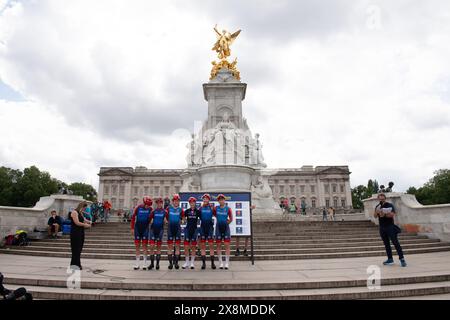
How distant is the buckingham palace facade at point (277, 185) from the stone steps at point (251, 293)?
89.5 m

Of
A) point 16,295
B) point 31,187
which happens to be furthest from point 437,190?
point 31,187

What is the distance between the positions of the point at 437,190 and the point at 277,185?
45.2 meters

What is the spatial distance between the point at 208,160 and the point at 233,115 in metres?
5.96

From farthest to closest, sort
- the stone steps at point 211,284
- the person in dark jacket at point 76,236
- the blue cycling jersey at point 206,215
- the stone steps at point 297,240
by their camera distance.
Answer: the stone steps at point 297,240
the blue cycling jersey at point 206,215
the person in dark jacket at point 76,236
the stone steps at point 211,284

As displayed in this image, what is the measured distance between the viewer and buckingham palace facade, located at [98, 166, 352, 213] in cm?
9481

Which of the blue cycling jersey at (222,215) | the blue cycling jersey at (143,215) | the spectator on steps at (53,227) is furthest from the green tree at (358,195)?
the blue cycling jersey at (143,215)

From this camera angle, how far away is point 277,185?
9681 centimetres

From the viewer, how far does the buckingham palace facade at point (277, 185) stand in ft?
311

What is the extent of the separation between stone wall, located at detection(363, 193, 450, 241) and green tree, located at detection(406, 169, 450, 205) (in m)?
54.4

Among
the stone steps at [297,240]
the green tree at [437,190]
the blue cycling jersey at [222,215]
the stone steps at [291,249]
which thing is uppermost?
the green tree at [437,190]

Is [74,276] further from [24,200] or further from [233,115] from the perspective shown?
[24,200]

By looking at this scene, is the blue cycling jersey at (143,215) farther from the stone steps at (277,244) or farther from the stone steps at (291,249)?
the stone steps at (277,244)

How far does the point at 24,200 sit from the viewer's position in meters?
62.0
